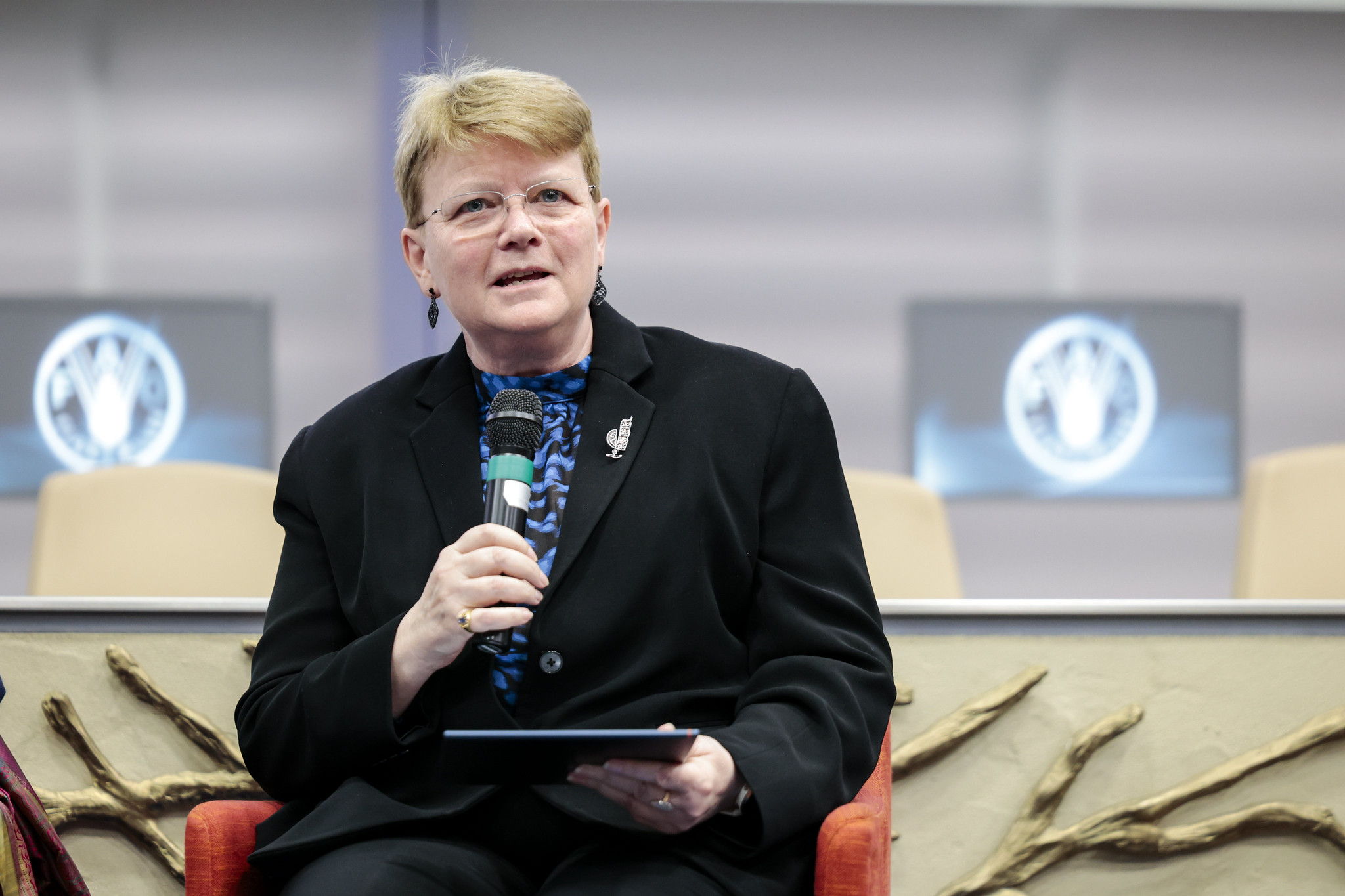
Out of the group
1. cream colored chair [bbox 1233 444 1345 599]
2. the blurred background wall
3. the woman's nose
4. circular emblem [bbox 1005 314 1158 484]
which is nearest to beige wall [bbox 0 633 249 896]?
the woman's nose

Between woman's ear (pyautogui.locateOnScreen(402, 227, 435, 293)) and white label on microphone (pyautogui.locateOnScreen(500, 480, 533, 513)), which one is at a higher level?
woman's ear (pyautogui.locateOnScreen(402, 227, 435, 293))

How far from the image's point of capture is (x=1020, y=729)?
2.13 meters

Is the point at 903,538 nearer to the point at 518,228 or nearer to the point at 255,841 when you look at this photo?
the point at 518,228

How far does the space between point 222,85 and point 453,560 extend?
10.6ft

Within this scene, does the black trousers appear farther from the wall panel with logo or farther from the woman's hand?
the wall panel with logo

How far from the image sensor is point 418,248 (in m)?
1.66

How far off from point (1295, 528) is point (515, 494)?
1.94 m

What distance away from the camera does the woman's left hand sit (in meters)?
1.20

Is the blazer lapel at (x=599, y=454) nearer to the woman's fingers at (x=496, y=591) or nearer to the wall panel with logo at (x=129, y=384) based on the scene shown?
the woman's fingers at (x=496, y=591)

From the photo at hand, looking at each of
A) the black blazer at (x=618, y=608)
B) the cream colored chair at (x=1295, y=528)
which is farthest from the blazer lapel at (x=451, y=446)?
the cream colored chair at (x=1295, y=528)

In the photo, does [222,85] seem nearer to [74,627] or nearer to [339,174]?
[339,174]

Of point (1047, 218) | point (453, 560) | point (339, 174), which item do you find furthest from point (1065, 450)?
point (453, 560)

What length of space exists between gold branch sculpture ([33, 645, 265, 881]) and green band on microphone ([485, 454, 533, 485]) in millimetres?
1138

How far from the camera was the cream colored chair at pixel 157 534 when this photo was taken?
2.42 m
